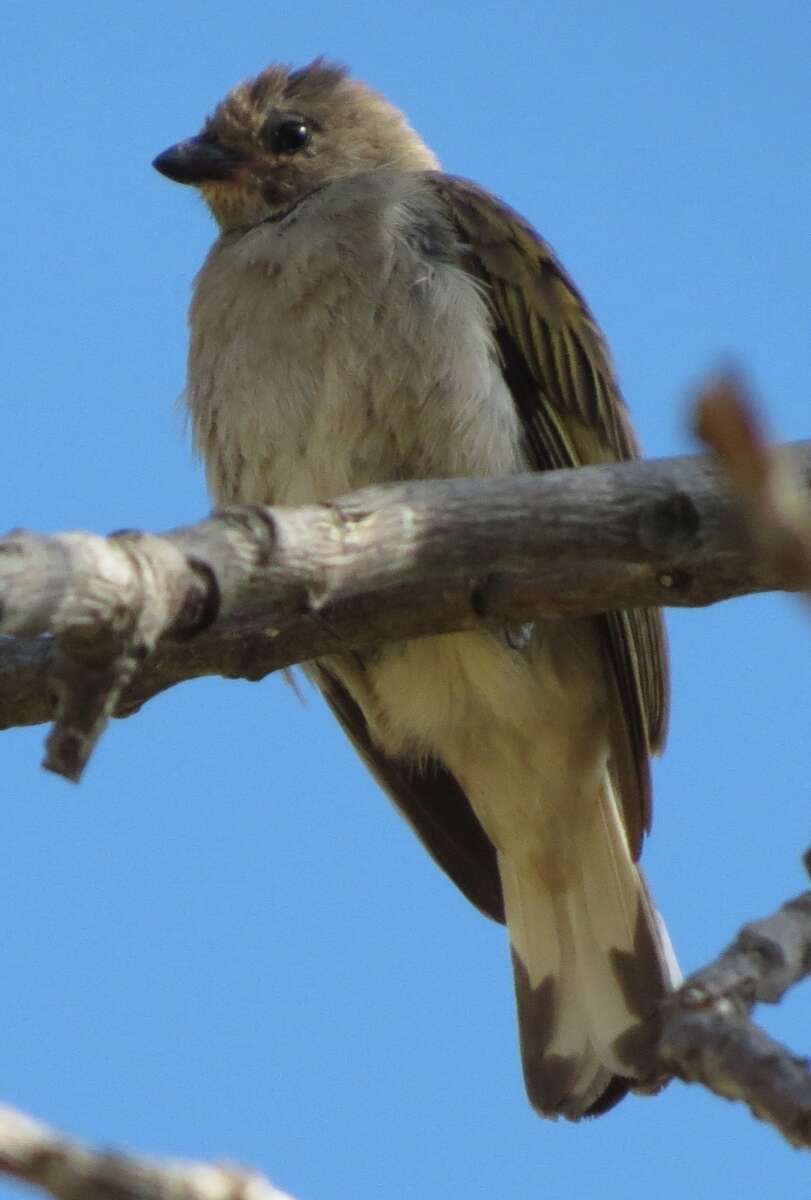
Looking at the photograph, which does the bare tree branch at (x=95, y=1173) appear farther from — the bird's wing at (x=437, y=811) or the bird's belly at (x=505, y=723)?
the bird's wing at (x=437, y=811)

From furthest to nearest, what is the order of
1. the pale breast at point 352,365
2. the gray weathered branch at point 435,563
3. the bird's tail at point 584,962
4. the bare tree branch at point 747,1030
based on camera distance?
the bird's tail at point 584,962, the pale breast at point 352,365, the gray weathered branch at point 435,563, the bare tree branch at point 747,1030

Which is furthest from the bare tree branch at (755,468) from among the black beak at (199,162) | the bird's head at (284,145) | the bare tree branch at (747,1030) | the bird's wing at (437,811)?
the black beak at (199,162)

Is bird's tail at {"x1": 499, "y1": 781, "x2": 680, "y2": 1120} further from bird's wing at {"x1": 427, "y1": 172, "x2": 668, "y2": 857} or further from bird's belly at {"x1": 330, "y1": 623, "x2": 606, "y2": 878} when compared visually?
bird's wing at {"x1": 427, "y1": 172, "x2": 668, "y2": 857}

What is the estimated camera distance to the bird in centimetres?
495

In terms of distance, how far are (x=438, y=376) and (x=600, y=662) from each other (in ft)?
3.10

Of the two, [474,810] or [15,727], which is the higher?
[474,810]

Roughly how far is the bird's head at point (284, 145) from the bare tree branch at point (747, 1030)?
3.82 meters

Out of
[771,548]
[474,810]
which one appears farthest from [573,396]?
[771,548]

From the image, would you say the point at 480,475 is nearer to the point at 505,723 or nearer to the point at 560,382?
the point at 560,382

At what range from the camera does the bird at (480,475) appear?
495 centimetres

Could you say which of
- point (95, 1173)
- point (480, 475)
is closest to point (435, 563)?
point (480, 475)

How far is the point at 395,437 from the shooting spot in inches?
193

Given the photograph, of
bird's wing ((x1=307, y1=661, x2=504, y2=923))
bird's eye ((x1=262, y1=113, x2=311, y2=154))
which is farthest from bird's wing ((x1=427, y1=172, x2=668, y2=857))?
bird's eye ((x1=262, y1=113, x2=311, y2=154))

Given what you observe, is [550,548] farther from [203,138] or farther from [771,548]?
[203,138]
